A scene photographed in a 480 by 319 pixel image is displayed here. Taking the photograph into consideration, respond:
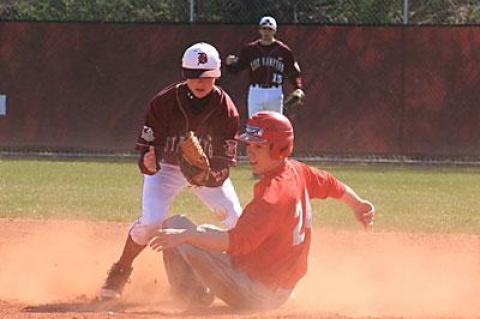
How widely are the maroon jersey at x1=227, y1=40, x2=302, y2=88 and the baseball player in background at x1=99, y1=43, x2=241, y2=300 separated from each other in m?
7.70


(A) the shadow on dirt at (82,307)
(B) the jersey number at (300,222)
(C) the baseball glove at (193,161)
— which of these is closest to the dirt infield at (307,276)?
(A) the shadow on dirt at (82,307)

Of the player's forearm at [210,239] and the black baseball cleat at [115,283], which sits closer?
the player's forearm at [210,239]

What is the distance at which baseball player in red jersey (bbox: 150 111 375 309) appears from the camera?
574 cm

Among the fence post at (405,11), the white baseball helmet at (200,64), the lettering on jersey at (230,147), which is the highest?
the fence post at (405,11)

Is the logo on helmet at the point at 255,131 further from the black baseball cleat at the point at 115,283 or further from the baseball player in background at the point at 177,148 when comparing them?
the black baseball cleat at the point at 115,283

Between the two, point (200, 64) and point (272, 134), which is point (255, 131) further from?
point (200, 64)

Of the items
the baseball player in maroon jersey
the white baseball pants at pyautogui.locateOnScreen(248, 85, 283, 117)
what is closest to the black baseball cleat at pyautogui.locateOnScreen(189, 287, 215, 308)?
the baseball player in maroon jersey

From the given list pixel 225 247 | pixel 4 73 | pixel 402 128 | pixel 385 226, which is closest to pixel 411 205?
pixel 385 226

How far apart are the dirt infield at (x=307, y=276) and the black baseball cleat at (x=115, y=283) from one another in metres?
0.08

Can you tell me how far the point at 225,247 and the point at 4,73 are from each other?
44.5 feet

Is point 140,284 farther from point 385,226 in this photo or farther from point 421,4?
point 421,4

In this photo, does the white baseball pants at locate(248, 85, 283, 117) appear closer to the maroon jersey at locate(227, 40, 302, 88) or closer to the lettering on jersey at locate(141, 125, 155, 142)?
the maroon jersey at locate(227, 40, 302, 88)

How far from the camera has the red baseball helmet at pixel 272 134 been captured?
586 centimetres

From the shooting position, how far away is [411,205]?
12.6m
